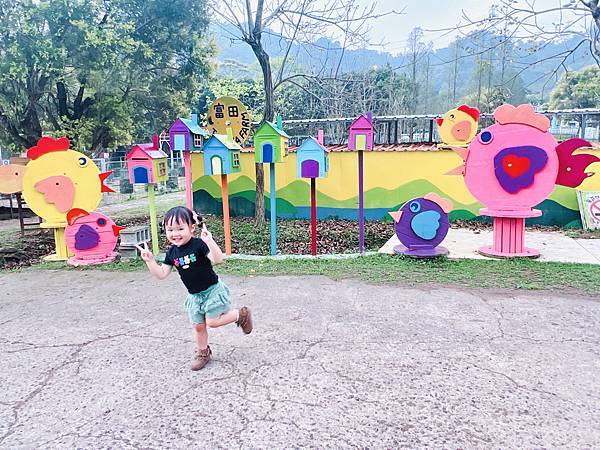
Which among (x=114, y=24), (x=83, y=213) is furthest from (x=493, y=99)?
(x=83, y=213)

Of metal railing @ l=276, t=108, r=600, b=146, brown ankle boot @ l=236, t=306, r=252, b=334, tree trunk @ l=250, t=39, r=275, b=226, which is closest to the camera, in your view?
brown ankle boot @ l=236, t=306, r=252, b=334

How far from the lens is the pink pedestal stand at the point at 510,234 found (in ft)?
20.9

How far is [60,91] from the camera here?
35.1ft

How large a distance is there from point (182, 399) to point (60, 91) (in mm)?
9824

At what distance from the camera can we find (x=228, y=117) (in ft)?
29.2

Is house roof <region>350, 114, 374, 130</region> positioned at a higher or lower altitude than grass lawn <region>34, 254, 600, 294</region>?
higher

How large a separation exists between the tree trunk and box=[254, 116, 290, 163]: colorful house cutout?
2.38m

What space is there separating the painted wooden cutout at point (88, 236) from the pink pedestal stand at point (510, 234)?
5.23 metres

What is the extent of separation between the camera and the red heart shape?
6.35m

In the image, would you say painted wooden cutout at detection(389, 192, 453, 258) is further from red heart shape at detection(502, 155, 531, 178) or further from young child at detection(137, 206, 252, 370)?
young child at detection(137, 206, 252, 370)

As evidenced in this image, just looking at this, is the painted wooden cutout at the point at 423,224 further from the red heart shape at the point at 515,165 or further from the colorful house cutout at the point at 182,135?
the colorful house cutout at the point at 182,135

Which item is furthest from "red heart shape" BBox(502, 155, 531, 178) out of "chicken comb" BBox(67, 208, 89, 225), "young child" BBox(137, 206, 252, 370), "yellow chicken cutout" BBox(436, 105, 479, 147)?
"chicken comb" BBox(67, 208, 89, 225)

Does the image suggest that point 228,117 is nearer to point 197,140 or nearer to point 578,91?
point 197,140

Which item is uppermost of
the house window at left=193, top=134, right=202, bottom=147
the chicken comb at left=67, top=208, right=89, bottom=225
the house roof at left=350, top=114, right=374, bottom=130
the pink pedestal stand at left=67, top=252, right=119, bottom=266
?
the house roof at left=350, top=114, right=374, bottom=130
